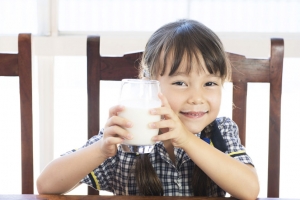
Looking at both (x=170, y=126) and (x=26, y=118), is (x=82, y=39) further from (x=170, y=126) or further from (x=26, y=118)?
(x=170, y=126)

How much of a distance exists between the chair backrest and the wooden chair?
0.17 meters

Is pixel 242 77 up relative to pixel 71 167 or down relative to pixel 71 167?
up

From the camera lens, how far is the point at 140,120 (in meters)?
0.88

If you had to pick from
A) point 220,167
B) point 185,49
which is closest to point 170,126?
point 220,167

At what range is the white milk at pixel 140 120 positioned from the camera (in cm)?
88

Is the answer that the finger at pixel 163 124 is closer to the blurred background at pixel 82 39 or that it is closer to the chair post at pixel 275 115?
the chair post at pixel 275 115

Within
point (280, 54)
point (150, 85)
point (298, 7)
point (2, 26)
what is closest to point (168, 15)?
point (298, 7)

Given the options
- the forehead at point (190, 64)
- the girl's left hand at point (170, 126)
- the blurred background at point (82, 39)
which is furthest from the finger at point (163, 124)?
the blurred background at point (82, 39)

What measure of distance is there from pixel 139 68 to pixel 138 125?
0.46 meters

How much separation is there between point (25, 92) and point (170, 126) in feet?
1.89

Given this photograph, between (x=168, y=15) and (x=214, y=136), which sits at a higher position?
(x=168, y=15)

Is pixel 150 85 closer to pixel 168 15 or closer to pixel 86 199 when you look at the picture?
pixel 86 199

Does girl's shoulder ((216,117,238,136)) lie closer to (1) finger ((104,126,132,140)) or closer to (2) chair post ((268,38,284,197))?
(2) chair post ((268,38,284,197))

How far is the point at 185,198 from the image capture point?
92 centimetres
